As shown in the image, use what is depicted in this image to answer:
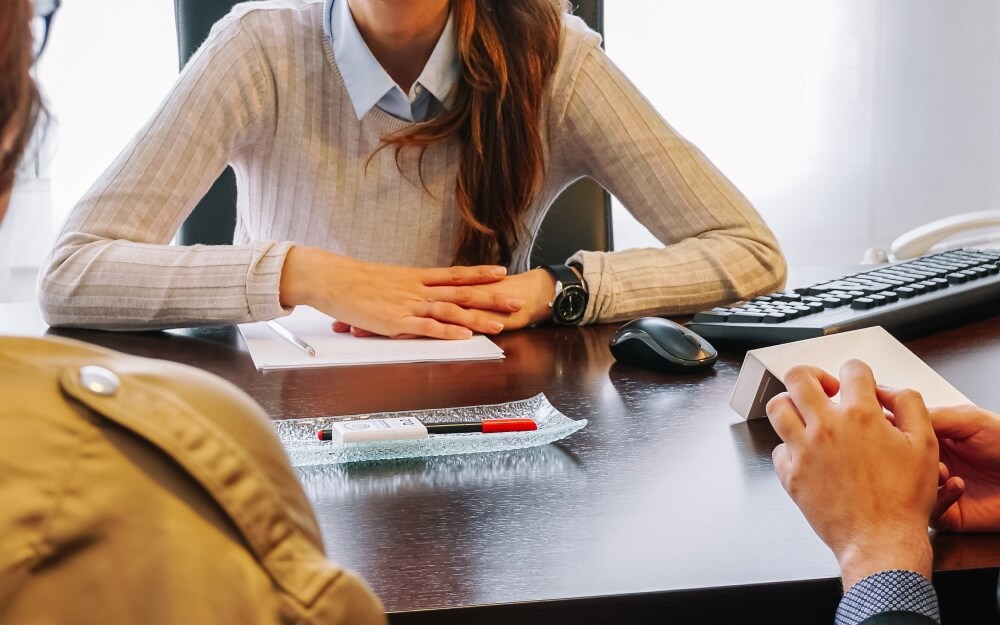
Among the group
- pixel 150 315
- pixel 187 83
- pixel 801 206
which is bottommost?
pixel 801 206

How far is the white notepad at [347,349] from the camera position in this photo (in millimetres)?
1033

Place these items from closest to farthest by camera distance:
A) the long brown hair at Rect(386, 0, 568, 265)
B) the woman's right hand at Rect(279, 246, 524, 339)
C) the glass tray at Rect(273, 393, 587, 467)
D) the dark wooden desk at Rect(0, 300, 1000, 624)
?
the dark wooden desk at Rect(0, 300, 1000, 624), the glass tray at Rect(273, 393, 587, 467), the woman's right hand at Rect(279, 246, 524, 339), the long brown hair at Rect(386, 0, 568, 265)

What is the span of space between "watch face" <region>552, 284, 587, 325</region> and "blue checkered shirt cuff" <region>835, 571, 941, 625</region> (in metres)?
0.71

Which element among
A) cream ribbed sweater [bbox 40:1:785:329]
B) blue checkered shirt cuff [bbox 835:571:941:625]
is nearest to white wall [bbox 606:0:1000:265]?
cream ribbed sweater [bbox 40:1:785:329]

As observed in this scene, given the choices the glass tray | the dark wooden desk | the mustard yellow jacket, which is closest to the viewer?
the mustard yellow jacket

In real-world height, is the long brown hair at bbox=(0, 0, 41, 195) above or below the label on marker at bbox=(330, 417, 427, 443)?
above

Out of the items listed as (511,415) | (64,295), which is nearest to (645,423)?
(511,415)

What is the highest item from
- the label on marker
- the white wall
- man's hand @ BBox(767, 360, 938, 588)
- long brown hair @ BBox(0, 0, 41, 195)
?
long brown hair @ BBox(0, 0, 41, 195)

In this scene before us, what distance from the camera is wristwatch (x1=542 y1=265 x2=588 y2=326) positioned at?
1238 millimetres

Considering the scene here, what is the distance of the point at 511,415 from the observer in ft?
2.69

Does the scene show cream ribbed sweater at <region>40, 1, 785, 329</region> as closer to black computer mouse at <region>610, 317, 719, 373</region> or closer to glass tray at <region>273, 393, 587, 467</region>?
black computer mouse at <region>610, 317, 719, 373</region>

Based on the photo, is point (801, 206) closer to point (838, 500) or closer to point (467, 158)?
point (467, 158)

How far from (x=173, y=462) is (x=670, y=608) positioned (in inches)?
13.1

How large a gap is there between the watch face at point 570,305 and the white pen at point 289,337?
30 cm
